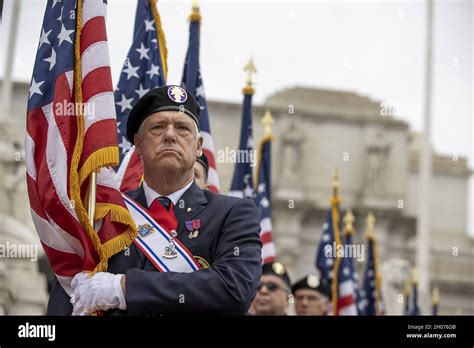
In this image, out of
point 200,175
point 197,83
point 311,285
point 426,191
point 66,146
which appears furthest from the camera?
point 426,191

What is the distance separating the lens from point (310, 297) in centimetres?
995

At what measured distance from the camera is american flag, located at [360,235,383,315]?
14705 millimetres

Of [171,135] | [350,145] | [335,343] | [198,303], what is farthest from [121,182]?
[350,145]

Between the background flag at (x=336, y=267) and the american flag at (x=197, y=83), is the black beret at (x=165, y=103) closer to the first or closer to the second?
the american flag at (x=197, y=83)

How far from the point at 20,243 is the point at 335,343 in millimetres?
12735

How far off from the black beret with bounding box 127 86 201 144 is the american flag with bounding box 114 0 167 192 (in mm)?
2014

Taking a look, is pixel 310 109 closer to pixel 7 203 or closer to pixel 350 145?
pixel 350 145

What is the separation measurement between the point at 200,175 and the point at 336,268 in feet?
21.6

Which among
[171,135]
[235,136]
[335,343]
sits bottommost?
[335,343]

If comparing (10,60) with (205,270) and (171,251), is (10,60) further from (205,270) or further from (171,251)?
(205,270)

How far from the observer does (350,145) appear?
37.7 meters

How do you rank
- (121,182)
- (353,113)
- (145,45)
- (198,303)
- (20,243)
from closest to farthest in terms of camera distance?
(198,303) < (121,182) < (145,45) < (20,243) < (353,113)

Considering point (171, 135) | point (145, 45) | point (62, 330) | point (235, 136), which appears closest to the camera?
point (62, 330)

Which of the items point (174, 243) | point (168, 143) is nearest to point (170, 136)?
point (168, 143)
